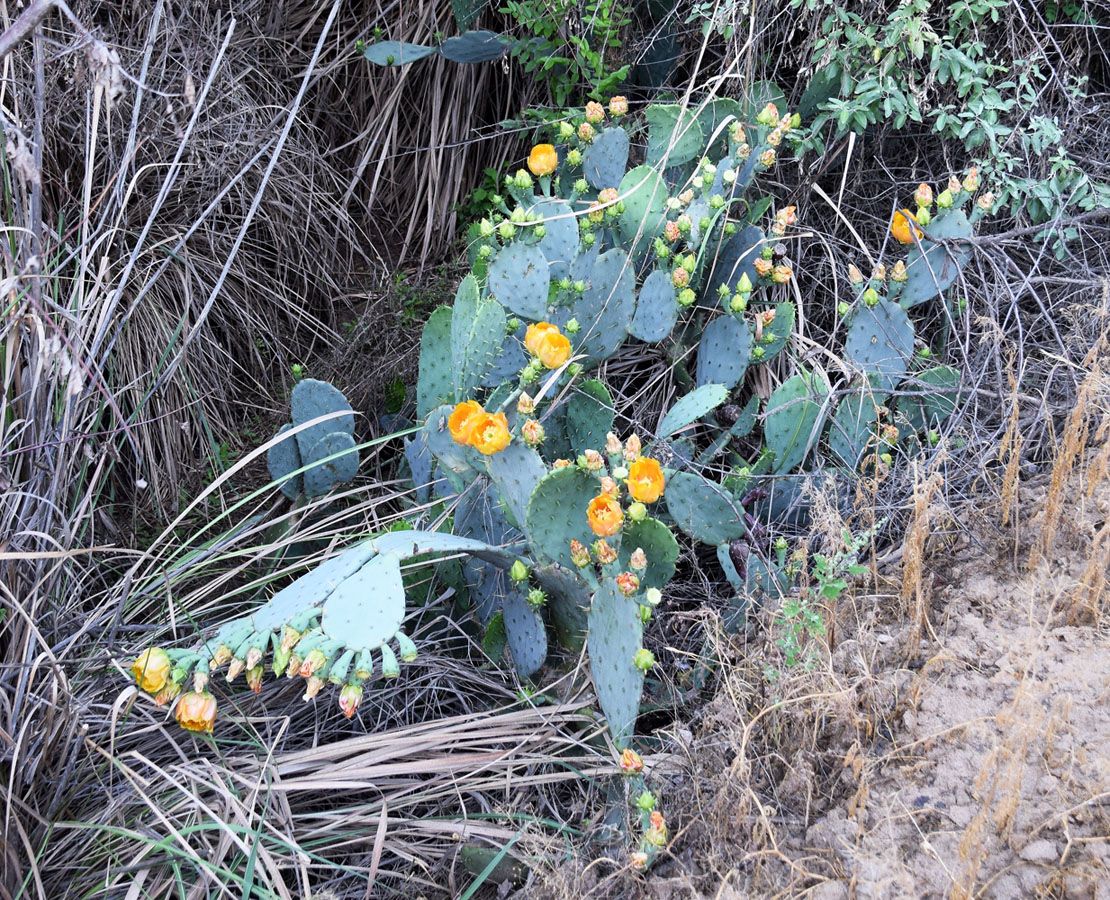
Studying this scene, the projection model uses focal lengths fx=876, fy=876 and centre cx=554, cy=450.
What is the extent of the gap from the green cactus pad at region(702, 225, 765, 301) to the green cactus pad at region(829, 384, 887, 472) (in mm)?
387

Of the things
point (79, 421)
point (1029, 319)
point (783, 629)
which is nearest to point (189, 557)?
point (79, 421)

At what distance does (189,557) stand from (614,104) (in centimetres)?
137

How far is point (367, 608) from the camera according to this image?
134 centimetres

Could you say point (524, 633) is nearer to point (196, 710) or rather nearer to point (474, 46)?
point (196, 710)

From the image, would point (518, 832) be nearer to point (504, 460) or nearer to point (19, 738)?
point (504, 460)

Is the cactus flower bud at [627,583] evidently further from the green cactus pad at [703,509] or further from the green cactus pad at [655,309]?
the green cactus pad at [655,309]

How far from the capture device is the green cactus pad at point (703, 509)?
1.76 m

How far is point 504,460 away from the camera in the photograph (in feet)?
4.98

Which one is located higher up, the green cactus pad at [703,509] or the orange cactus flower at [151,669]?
the orange cactus flower at [151,669]

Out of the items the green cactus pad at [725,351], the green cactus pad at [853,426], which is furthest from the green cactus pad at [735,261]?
the green cactus pad at [853,426]

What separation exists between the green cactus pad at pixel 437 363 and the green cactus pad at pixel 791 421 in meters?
0.72

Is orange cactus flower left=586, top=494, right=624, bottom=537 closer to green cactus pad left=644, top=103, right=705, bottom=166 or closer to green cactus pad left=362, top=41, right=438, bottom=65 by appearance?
green cactus pad left=644, top=103, right=705, bottom=166

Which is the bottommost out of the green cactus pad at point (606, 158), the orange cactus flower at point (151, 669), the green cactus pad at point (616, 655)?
the green cactus pad at point (616, 655)

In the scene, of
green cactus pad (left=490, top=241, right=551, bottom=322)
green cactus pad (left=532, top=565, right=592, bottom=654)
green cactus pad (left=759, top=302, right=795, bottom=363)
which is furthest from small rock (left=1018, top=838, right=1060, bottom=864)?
green cactus pad (left=490, top=241, right=551, bottom=322)
